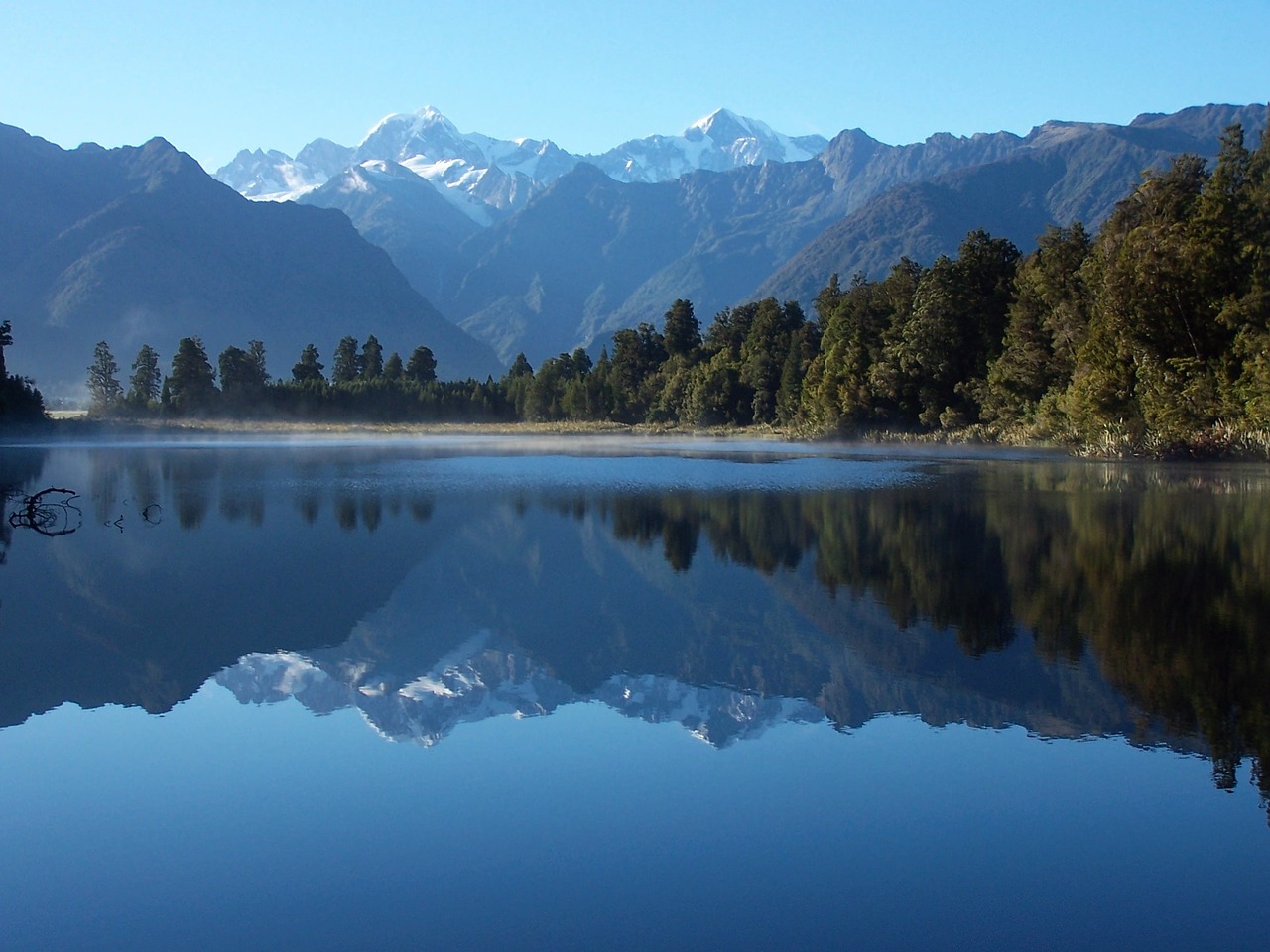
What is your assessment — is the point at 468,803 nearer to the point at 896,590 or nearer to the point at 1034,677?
the point at 1034,677

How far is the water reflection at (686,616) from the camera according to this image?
11.9 metres

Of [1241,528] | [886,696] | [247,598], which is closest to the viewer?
[886,696]

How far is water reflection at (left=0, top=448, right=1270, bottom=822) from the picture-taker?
11.9 meters

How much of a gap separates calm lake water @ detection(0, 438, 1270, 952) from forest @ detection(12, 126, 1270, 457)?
33.8 meters

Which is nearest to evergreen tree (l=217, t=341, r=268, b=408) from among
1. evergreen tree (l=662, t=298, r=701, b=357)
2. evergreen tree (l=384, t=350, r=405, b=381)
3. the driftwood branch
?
evergreen tree (l=384, t=350, r=405, b=381)

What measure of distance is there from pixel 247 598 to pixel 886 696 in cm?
1092

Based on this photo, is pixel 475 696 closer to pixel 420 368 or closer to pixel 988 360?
pixel 988 360

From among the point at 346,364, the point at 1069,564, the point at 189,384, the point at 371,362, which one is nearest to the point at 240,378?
the point at 189,384

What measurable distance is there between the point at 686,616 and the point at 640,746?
20.7 ft

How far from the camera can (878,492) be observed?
38000 millimetres

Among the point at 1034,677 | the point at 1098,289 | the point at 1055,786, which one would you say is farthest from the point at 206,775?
the point at 1098,289

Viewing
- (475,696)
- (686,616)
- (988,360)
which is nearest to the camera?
(475,696)

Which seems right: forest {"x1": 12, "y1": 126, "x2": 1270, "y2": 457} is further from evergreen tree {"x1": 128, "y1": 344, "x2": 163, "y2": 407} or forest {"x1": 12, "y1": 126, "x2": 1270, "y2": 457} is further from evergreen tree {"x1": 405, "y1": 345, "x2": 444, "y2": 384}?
evergreen tree {"x1": 405, "y1": 345, "x2": 444, "y2": 384}

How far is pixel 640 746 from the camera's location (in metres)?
10.5
